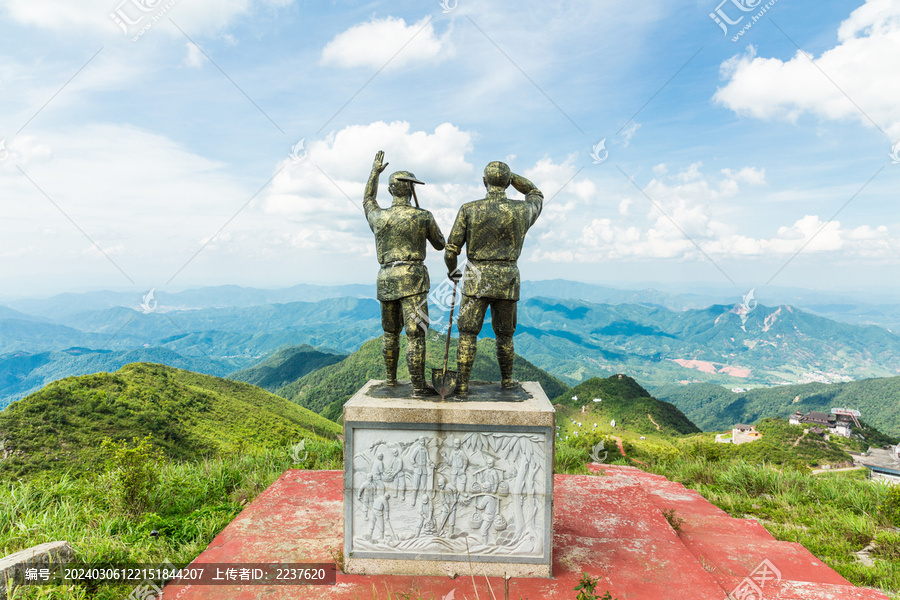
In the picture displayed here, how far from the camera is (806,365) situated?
4948 inches

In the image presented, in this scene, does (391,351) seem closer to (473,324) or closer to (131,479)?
(473,324)

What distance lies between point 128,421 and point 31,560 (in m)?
10.0

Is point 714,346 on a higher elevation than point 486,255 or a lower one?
lower

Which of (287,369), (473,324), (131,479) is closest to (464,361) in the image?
(473,324)

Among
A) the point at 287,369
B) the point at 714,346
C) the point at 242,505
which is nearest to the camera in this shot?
the point at 242,505

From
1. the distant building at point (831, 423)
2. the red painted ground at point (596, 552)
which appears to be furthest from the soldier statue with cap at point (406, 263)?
the distant building at point (831, 423)

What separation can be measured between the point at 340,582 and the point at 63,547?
2.59m

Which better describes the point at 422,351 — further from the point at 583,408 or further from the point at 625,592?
the point at 583,408

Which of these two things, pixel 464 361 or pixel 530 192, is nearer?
pixel 464 361

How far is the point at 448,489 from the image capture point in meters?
4.14

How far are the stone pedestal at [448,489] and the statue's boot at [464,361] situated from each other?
0.45 m

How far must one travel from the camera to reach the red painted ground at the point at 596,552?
12.6 ft

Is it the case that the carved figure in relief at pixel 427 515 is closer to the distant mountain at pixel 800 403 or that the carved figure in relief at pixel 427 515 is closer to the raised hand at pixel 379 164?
the raised hand at pixel 379 164

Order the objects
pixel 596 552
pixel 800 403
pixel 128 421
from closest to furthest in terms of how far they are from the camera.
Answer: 1. pixel 596 552
2. pixel 128 421
3. pixel 800 403
